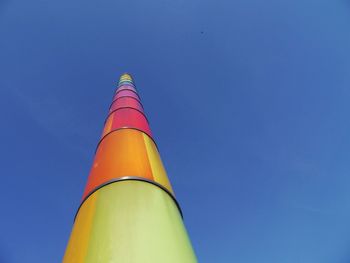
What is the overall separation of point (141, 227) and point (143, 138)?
5.91 feet

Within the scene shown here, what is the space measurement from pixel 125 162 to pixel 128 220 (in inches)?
32.7

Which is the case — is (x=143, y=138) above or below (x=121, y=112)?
below

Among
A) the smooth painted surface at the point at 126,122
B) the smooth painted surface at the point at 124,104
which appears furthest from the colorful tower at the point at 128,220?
the smooth painted surface at the point at 124,104

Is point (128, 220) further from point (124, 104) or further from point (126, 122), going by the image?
point (124, 104)

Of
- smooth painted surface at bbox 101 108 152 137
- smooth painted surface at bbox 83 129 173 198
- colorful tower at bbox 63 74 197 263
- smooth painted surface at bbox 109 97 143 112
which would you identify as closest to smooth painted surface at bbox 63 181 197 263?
colorful tower at bbox 63 74 197 263

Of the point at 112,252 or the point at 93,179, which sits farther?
the point at 93,179

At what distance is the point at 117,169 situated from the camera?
238 cm

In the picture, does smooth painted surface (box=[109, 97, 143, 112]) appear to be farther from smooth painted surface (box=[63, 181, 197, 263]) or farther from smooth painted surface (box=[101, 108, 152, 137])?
smooth painted surface (box=[63, 181, 197, 263])

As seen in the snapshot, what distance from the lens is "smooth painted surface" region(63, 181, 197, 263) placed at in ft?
4.94

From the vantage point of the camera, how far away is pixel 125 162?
97.7 inches

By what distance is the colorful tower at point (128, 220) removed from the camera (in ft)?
4.99

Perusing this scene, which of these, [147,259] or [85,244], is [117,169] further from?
[147,259]

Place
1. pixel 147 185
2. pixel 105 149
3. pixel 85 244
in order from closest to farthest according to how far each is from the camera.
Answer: pixel 85 244, pixel 147 185, pixel 105 149

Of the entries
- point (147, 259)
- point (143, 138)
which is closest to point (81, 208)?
point (147, 259)
